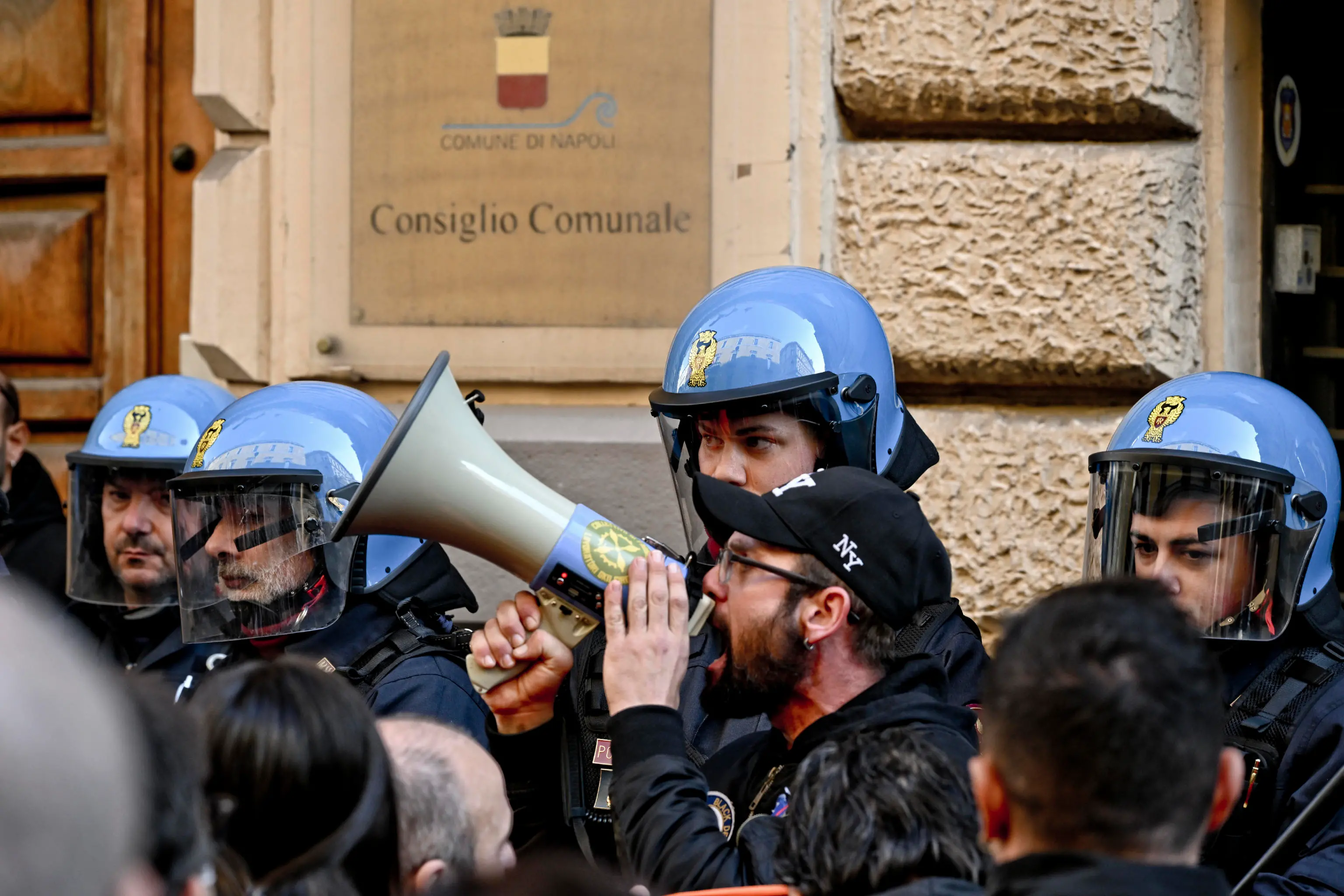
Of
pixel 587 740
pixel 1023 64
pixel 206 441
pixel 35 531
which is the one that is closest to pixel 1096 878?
pixel 587 740

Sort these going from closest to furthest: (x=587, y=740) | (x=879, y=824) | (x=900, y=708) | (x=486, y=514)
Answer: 1. (x=879, y=824)
2. (x=900, y=708)
3. (x=486, y=514)
4. (x=587, y=740)

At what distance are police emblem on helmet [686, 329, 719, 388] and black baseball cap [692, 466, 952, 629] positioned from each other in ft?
2.05

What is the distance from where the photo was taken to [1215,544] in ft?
9.29

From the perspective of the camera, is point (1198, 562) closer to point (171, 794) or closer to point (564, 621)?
point (564, 621)

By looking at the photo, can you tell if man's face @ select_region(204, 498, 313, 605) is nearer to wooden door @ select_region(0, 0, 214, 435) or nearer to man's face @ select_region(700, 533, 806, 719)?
man's face @ select_region(700, 533, 806, 719)

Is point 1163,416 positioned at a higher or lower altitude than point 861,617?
higher

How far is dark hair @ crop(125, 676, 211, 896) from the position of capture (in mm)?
1133

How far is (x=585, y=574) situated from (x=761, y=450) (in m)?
0.56

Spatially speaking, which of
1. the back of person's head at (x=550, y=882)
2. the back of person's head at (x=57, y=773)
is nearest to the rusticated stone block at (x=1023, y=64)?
the back of person's head at (x=550, y=882)

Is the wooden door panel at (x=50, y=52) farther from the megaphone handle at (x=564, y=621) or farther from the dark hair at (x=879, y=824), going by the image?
the dark hair at (x=879, y=824)

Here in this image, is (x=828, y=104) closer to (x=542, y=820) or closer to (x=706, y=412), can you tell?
(x=706, y=412)

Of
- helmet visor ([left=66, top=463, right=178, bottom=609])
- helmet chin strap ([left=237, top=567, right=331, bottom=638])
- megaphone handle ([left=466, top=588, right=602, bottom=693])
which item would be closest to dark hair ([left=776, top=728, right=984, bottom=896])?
megaphone handle ([left=466, top=588, right=602, bottom=693])

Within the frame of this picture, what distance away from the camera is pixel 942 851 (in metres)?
1.78

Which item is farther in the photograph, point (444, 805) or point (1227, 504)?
point (1227, 504)
